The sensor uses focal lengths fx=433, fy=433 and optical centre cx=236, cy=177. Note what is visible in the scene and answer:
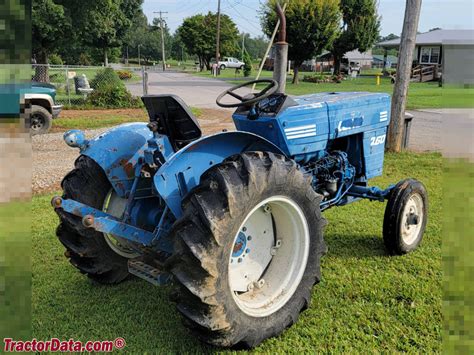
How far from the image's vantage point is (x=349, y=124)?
4047 mm

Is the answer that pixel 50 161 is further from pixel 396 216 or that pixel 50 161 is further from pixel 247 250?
pixel 396 216

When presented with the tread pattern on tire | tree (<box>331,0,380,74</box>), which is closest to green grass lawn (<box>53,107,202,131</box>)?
the tread pattern on tire

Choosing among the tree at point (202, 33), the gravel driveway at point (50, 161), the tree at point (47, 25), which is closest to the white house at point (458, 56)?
the gravel driveway at point (50, 161)

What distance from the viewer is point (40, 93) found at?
11.5 meters

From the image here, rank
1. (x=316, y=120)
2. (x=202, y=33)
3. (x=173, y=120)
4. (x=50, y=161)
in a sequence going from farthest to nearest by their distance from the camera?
(x=202, y=33) → (x=50, y=161) → (x=316, y=120) → (x=173, y=120)

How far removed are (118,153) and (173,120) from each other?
48 cm

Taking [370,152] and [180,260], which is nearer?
[180,260]

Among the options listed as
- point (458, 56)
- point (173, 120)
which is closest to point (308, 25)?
point (173, 120)

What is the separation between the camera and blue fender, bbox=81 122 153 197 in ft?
10.2

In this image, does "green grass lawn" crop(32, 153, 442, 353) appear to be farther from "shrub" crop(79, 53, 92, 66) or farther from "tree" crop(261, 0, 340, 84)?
"shrub" crop(79, 53, 92, 66)

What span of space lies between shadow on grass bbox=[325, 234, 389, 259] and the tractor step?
1.99 m

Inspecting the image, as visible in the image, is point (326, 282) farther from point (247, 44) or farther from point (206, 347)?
point (247, 44)

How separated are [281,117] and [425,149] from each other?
7156 millimetres

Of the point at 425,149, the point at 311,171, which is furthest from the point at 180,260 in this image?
the point at 425,149
